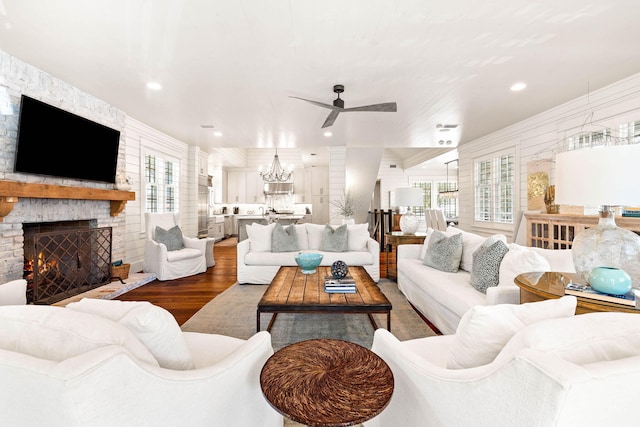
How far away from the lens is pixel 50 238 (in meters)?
3.30

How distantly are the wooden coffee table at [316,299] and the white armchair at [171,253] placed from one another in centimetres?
241

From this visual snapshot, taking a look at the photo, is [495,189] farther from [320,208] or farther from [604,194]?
[320,208]

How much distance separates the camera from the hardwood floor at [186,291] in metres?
3.37

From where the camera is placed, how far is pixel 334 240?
14.7 feet

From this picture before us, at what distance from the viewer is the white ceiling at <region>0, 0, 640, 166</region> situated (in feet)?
7.28

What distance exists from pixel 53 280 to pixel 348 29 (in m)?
3.99

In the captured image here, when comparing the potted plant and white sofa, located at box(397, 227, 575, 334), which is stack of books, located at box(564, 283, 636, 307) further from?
the potted plant

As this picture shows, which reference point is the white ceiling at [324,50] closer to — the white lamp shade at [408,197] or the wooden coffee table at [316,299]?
the white lamp shade at [408,197]

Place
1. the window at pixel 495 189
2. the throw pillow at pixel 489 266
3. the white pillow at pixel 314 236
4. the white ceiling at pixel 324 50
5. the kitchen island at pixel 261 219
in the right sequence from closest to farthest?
1. the white ceiling at pixel 324 50
2. the throw pillow at pixel 489 266
3. the white pillow at pixel 314 236
4. the window at pixel 495 189
5. the kitchen island at pixel 261 219

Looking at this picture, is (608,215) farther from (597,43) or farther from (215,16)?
(215,16)

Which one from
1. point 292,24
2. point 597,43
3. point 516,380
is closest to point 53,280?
point 292,24

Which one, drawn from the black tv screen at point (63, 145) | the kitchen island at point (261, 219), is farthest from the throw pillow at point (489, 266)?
the kitchen island at point (261, 219)

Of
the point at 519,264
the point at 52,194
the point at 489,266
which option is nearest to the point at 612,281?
the point at 519,264

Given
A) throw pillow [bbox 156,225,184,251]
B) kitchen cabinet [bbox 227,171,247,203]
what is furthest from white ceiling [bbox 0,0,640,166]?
kitchen cabinet [bbox 227,171,247,203]
